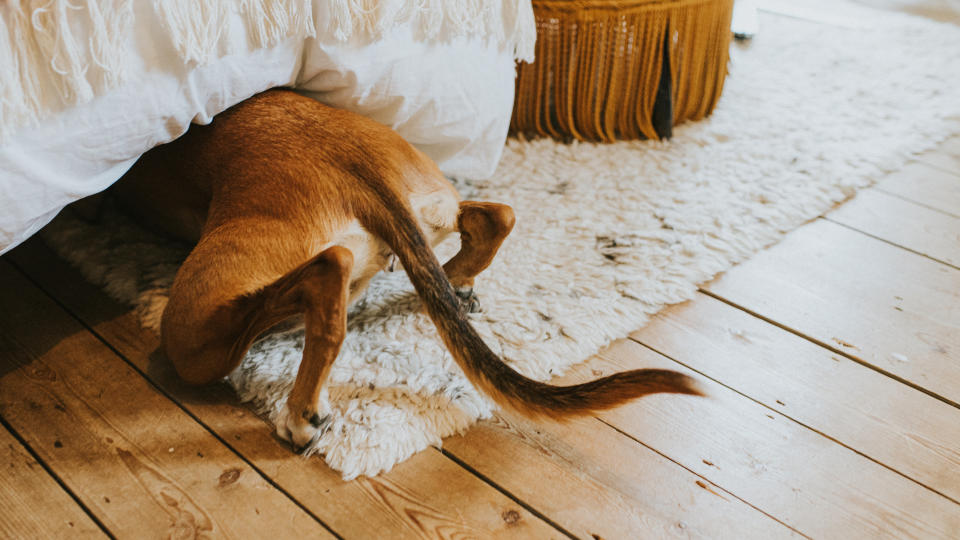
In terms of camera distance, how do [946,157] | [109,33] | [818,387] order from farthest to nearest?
[946,157] → [818,387] → [109,33]

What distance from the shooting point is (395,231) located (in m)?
0.99

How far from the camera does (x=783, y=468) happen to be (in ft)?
3.24

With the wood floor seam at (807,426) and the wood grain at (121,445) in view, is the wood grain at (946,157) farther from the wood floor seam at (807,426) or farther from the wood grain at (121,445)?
the wood grain at (121,445)

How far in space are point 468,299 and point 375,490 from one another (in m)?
0.39

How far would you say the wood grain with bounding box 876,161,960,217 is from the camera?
1.66 metres

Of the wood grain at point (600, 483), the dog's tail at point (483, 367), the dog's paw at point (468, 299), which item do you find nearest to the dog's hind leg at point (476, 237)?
the dog's paw at point (468, 299)

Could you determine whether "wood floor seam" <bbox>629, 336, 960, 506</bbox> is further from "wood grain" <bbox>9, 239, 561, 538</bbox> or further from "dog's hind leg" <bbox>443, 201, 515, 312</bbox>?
"wood grain" <bbox>9, 239, 561, 538</bbox>

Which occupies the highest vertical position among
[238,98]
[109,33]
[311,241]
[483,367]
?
[109,33]

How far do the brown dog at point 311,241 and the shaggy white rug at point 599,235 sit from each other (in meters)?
0.11

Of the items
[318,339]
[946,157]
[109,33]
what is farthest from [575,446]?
[946,157]

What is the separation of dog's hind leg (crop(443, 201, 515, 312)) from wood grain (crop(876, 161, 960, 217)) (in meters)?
1.09

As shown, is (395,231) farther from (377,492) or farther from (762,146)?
(762,146)

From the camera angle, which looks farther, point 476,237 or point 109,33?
point 476,237

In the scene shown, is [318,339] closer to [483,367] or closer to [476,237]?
[483,367]
